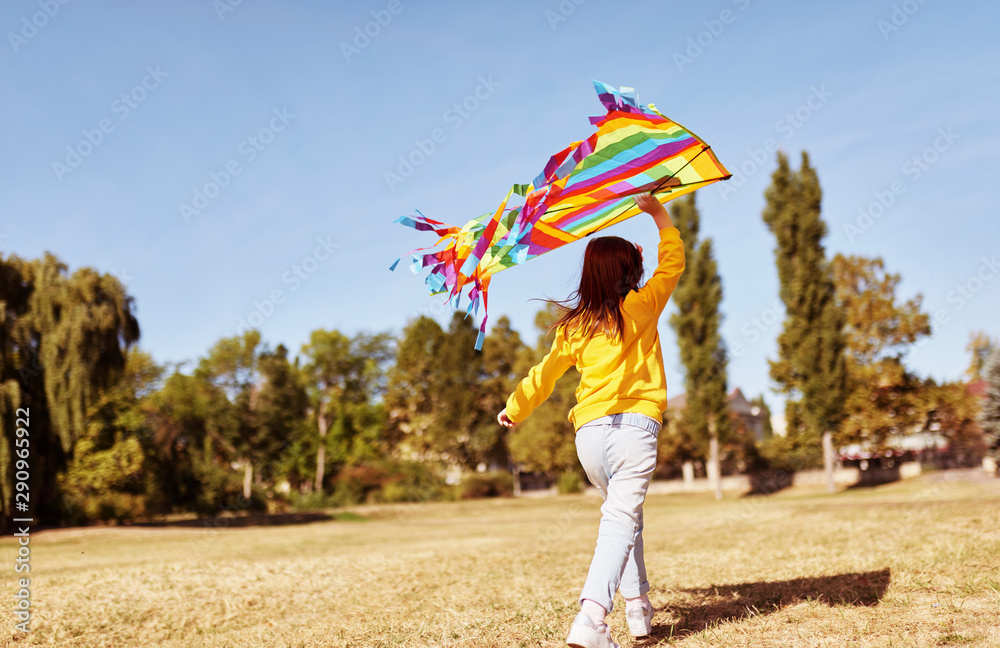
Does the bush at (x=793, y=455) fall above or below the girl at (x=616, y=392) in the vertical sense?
below

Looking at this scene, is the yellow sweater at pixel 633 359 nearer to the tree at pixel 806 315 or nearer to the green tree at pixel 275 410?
the tree at pixel 806 315

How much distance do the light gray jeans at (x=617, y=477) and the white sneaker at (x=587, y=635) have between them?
0.34 feet

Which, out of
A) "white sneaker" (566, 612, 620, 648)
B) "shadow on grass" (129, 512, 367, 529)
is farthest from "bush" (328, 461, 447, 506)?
"white sneaker" (566, 612, 620, 648)

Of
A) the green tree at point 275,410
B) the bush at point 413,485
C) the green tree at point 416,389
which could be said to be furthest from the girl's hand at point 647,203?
the green tree at point 416,389

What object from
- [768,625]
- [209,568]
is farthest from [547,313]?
[768,625]

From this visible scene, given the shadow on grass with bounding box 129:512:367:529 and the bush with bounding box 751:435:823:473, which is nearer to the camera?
the shadow on grass with bounding box 129:512:367:529

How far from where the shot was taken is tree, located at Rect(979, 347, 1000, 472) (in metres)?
26.0

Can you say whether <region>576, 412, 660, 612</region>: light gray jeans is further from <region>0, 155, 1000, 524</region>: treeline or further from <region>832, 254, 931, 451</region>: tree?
<region>832, 254, 931, 451</region>: tree

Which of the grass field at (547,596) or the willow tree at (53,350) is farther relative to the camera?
the willow tree at (53,350)

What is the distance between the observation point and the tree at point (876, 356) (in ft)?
99.8

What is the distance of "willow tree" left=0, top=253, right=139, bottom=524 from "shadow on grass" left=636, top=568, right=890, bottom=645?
18.2 meters

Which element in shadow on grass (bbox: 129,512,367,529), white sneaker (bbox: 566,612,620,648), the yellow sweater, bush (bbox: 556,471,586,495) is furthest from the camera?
bush (bbox: 556,471,586,495)

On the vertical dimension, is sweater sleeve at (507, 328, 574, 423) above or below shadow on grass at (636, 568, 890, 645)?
above

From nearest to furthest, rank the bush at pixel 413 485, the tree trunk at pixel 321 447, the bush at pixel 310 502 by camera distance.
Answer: the bush at pixel 310 502 → the bush at pixel 413 485 → the tree trunk at pixel 321 447
